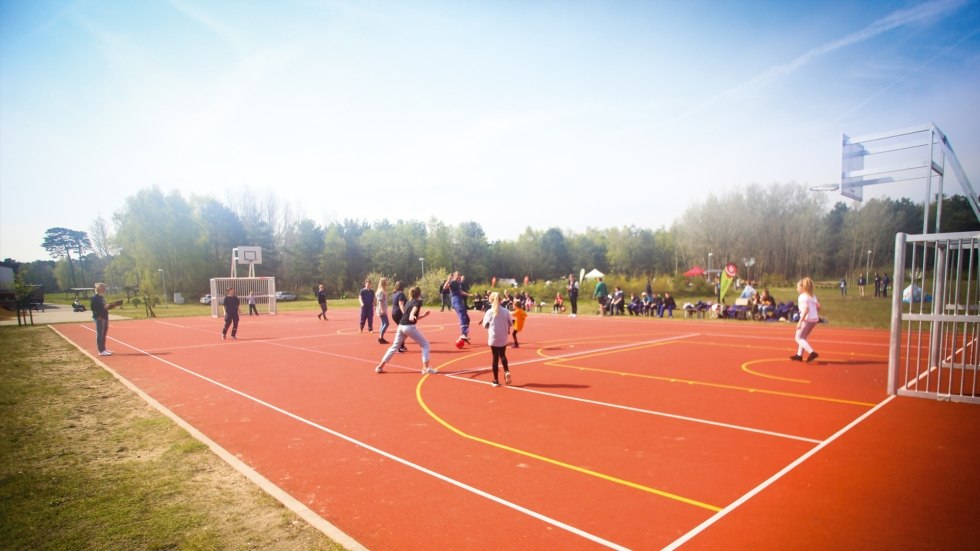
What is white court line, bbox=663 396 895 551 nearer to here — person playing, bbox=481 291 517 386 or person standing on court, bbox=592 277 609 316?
person playing, bbox=481 291 517 386

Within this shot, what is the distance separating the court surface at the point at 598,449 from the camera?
4.14 metres

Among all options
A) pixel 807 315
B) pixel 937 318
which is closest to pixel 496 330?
pixel 807 315

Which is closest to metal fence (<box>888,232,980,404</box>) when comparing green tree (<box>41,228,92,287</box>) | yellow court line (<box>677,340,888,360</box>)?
yellow court line (<box>677,340,888,360</box>)

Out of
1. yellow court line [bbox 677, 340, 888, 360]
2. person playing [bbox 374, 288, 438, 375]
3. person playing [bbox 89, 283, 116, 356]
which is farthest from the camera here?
person playing [bbox 89, 283, 116, 356]

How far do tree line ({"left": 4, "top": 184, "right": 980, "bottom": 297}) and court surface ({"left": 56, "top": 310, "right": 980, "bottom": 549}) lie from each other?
158 ft

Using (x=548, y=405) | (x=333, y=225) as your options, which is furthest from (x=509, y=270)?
(x=548, y=405)

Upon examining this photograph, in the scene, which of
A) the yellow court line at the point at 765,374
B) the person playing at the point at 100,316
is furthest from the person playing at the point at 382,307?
the yellow court line at the point at 765,374

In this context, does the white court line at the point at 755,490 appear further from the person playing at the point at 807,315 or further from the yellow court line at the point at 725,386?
the person playing at the point at 807,315

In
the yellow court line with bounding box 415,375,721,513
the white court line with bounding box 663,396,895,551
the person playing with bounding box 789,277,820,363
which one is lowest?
the yellow court line with bounding box 415,375,721,513

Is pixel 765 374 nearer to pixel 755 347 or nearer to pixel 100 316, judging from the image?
pixel 755 347

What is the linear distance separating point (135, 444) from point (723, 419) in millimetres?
8142

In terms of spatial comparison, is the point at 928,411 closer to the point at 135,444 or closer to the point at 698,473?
the point at 698,473

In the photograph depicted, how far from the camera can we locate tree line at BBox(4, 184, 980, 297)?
64.9m

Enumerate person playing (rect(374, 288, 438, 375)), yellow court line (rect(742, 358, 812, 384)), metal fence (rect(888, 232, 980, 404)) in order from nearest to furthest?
1. metal fence (rect(888, 232, 980, 404))
2. yellow court line (rect(742, 358, 812, 384))
3. person playing (rect(374, 288, 438, 375))
